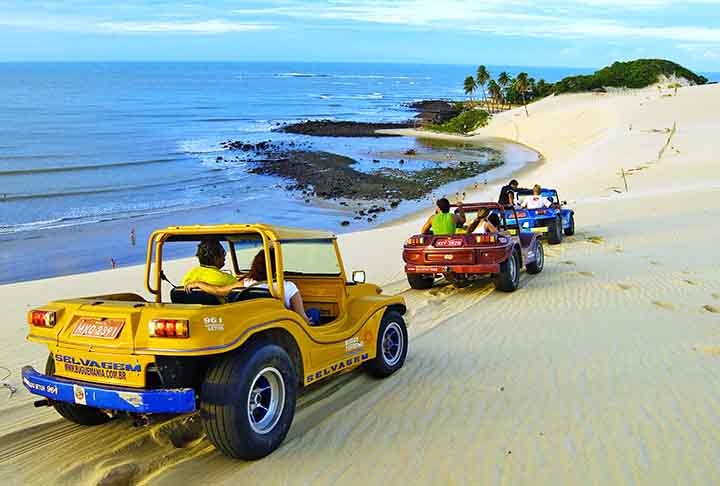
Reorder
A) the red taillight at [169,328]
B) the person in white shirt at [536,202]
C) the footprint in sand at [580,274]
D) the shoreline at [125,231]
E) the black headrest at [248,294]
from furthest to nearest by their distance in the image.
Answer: the shoreline at [125,231] → the person in white shirt at [536,202] → the footprint in sand at [580,274] → the black headrest at [248,294] → the red taillight at [169,328]

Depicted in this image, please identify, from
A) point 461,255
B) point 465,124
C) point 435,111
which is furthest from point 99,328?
point 435,111

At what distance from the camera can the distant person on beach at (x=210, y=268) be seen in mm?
6086

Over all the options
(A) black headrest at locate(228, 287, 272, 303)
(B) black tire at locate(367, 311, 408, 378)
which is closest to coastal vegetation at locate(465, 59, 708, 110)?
(B) black tire at locate(367, 311, 408, 378)

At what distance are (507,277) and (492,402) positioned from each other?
5.72 metres

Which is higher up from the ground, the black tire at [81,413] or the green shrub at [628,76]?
the green shrub at [628,76]

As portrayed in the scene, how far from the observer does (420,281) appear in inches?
505

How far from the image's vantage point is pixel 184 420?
6008 mm

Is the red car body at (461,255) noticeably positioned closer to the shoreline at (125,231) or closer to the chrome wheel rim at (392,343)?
the chrome wheel rim at (392,343)

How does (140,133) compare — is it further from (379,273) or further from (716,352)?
(716,352)

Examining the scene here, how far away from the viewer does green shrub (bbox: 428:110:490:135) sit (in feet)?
257

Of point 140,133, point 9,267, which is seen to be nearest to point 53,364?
point 9,267

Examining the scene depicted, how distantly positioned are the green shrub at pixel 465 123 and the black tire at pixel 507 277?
65.4 metres

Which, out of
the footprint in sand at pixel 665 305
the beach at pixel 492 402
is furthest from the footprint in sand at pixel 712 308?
the footprint in sand at pixel 665 305

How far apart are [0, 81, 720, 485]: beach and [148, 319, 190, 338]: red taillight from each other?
3.49ft
